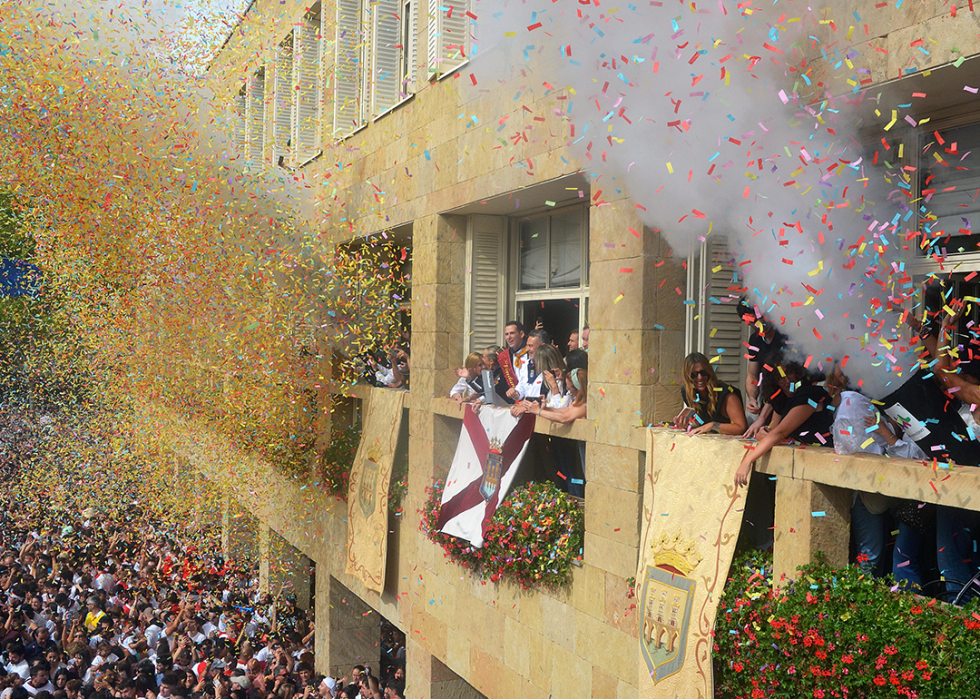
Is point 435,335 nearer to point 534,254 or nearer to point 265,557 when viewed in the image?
point 534,254

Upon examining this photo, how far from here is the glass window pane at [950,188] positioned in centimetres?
448

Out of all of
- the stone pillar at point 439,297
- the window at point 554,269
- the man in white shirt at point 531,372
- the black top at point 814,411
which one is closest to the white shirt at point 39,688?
the stone pillar at point 439,297

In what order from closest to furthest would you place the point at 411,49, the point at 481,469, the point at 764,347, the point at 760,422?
the point at 760,422
the point at 764,347
the point at 481,469
the point at 411,49

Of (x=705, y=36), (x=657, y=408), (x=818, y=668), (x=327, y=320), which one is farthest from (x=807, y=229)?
(x=327, y=320)

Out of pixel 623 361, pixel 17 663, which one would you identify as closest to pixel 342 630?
pixel 17 663

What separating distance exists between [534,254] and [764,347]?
3.58 meters

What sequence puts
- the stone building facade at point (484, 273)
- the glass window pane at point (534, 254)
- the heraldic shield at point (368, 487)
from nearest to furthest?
the stone building facade at point (484, 273), the glass window pane at point (534, 254), the heraldic shield at point (368, 487)

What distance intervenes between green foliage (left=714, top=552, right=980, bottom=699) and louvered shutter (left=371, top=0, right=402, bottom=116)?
716cm

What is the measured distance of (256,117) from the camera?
1552 centimetres

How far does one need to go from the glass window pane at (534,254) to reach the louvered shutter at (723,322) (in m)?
2.56

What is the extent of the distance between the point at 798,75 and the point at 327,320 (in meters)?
7.24

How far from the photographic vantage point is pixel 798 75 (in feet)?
15.5

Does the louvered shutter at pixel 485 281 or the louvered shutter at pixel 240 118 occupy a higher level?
the louvered shutter at pixel 240 118

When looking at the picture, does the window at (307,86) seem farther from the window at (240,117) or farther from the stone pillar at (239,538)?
the stone pillar at (239,538)
